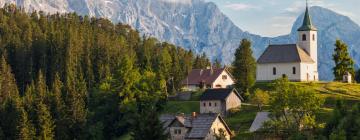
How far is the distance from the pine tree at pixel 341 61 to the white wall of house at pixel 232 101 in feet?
94.3

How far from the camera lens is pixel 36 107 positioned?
104000mm

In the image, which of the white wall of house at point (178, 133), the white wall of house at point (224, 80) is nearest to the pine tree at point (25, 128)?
the white wall of house at point (178, 133)

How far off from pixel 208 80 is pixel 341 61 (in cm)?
2304

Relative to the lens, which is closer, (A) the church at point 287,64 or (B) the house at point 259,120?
(B) the house at point 259,120

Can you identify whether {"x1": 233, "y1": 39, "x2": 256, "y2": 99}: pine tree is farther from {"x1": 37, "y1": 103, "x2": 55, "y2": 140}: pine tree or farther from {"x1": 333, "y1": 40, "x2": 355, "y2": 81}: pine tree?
{"x1": 37, "y1": 103, "x2": 55, "y2": 140}: pine tree

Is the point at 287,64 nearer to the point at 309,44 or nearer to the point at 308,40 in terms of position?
the point at 309,44

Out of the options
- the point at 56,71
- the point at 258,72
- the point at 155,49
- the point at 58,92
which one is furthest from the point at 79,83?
the point at 155,49

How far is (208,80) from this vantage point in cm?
12619

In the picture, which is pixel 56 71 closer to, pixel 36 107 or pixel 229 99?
pixel 36 107

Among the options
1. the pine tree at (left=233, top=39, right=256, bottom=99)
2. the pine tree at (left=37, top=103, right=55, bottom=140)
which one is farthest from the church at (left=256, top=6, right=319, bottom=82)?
the pine tree at (left=37, top=103, right=55, bottom=140)

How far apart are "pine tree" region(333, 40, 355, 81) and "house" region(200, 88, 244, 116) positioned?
94.0ft

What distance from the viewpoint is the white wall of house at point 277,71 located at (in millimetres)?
120294

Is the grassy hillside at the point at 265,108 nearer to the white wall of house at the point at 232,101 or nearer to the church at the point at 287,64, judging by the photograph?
the white wall of house at the point at 232,101

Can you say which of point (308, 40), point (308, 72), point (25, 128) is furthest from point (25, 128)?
point (308, 40)
